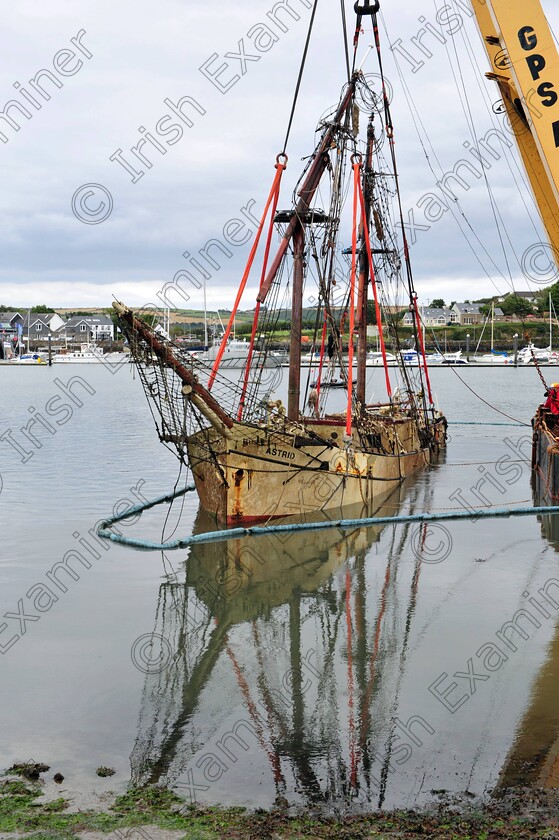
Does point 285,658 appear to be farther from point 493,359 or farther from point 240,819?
point 493,359

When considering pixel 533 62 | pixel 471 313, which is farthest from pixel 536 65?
pixel 471 313

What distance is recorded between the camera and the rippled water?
8891mm

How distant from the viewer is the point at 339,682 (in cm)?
1131

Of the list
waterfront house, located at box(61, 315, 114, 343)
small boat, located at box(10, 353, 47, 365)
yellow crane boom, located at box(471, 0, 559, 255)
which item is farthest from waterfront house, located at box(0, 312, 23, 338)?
yellow crane boom, located at box(471, 0, 559, 255)

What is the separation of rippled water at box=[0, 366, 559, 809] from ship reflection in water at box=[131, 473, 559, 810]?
3 cm

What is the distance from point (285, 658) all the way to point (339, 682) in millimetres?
1178

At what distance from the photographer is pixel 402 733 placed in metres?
9.72

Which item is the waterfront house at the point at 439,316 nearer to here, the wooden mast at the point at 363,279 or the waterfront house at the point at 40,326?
the waterfront house at the point at 40,326

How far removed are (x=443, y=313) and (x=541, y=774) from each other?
594 ft

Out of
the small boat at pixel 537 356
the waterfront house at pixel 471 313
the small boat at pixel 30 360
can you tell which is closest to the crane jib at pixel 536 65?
the small boat at pixel 537 356

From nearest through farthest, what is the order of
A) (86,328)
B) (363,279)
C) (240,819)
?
(240,819) → (363,279) → (86,328)

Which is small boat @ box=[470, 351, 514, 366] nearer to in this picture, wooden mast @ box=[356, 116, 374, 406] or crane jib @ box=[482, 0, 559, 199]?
wooden mast @ box=[356, 116, 374, 406]

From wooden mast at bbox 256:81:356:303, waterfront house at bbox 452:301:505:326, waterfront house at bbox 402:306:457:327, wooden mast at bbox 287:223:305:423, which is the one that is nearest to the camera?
wooden mast at bbox 256:81:356:303

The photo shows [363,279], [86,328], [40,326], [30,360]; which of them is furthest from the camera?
[40,326]
